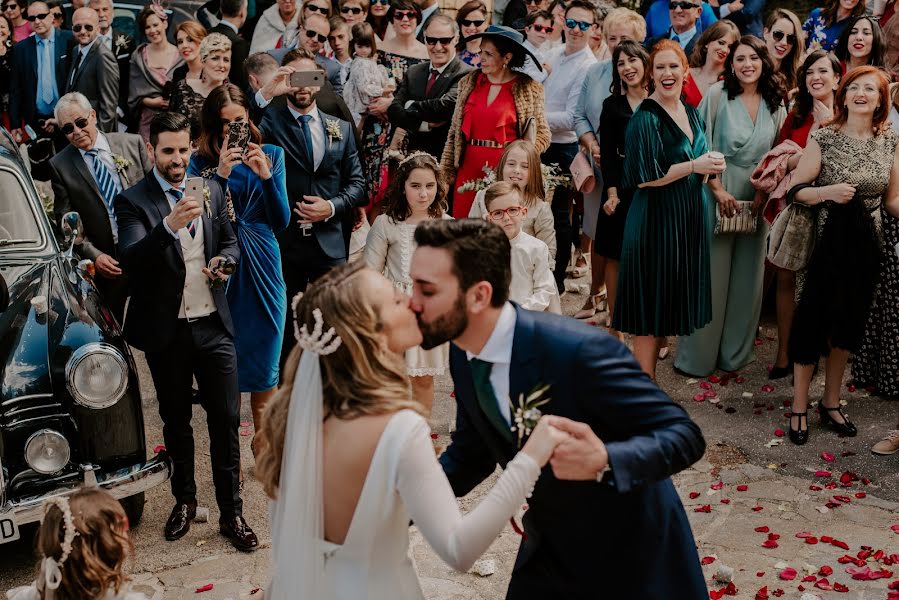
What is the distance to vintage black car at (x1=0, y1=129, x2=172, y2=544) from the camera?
15.8 feet

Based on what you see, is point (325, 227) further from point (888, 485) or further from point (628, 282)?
point (888, 485)

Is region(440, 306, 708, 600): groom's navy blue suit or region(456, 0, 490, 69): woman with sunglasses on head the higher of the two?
region(456, 0, 490, 69): woman with sunglasses on head

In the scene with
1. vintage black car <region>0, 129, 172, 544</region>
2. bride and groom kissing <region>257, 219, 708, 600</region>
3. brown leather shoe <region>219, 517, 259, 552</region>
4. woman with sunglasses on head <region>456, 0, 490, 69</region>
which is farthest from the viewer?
woman with sunglasses on head <region>456, 0, 490, 69</region>

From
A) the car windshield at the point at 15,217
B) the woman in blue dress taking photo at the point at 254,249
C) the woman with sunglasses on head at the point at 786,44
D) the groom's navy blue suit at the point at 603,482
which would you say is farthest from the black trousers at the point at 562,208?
the groom's navy blue suit at the point at 603,482

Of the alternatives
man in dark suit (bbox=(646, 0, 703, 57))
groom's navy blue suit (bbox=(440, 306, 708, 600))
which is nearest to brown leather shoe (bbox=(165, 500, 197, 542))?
groom's navy blue suit (bbox=(440, 306, 708, 600))

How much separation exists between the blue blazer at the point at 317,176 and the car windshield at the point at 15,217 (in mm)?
1512

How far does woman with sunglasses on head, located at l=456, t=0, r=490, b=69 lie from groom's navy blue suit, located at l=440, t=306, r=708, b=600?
607 centimetres

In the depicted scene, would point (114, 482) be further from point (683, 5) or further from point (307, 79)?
point (683, 5)

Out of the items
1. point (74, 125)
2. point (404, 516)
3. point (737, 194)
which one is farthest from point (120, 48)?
point (404, 516)

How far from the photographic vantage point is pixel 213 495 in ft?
19.6

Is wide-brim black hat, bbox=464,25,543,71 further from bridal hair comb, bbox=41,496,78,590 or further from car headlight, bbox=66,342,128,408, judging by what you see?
bridal hair comb, bbox=41,496,78,590

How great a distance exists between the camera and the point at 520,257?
20.1ft

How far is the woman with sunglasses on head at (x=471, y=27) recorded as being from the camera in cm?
885

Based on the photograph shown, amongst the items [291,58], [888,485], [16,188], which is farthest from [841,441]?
[16,188]
